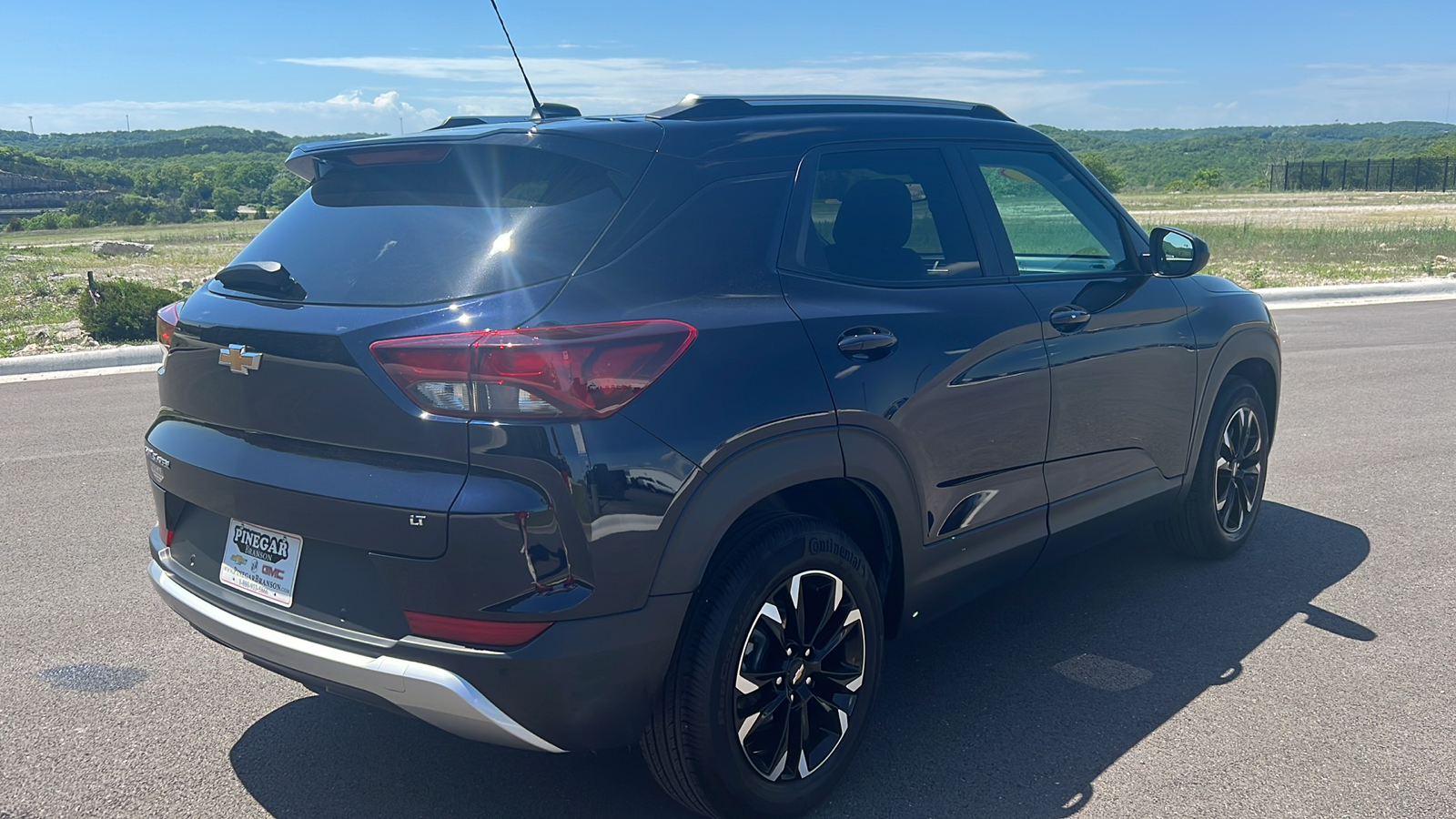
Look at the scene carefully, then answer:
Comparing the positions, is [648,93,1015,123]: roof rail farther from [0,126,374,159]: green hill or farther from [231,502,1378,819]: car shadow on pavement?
Answer: [0,126,374,159]: green hill

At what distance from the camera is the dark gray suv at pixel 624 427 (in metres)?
2.54

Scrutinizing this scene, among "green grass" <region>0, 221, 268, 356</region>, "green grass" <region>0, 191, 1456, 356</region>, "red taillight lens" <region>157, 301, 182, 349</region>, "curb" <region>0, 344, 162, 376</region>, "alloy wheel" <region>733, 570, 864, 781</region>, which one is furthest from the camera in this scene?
"green grass" <region>0, 191, 1456, 356</region>

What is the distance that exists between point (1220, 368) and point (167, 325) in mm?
3982

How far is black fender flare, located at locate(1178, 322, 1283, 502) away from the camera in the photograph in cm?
473

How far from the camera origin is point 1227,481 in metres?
5.10

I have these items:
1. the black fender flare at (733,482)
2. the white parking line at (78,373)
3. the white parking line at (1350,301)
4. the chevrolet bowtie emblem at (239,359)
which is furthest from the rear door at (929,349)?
the white parking line at (1350,301)

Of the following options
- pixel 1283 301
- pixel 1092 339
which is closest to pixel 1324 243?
pixel 1283 301

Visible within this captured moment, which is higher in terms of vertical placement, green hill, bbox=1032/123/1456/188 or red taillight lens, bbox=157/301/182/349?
green hill, bbox=1032/123/1456/188

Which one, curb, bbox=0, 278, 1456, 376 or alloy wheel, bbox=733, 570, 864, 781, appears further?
curb, bbox=0, 278, 1456, 376

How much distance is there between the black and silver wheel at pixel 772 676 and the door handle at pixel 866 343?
18.5 inches

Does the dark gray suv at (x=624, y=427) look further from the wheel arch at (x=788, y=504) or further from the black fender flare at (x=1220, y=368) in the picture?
the black fender flare at (x=1220, y=368)

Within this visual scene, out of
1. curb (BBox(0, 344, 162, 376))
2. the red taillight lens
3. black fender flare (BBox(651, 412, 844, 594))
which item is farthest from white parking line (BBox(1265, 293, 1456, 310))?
the red taillight lens

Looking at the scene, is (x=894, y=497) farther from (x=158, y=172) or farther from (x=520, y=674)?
(x=158, y=172)

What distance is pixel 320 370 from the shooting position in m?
2.70
